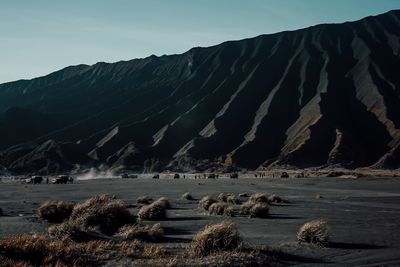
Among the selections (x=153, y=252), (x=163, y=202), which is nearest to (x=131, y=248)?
(x=153, y=252)

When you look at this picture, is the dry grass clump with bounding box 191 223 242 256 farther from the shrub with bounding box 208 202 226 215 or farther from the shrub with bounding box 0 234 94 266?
the shrub with bounding box 208 202 226 215

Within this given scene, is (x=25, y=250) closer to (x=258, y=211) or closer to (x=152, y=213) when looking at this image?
(x=152, y=213)

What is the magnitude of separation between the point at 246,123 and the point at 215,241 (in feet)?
452

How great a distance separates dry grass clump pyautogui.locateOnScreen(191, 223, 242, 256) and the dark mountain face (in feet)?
347

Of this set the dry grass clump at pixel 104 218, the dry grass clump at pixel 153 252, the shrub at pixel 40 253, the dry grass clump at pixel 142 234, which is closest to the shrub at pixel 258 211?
the dry grass clump at pixel 104 218

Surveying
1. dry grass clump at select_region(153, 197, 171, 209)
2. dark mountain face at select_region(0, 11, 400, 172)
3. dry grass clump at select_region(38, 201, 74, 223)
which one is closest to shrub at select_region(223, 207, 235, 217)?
dry grass clump at select_region(153, 197, 171, 209)

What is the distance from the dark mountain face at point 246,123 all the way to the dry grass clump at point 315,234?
102455mm

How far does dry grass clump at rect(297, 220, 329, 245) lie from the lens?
17.8m

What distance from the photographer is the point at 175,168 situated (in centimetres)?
12875

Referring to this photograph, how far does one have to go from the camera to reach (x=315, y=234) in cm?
1814

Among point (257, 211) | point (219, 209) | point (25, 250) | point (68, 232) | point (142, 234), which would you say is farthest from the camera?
point (219, 209)

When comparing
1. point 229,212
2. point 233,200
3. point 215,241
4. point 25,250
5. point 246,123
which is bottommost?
point 233,200

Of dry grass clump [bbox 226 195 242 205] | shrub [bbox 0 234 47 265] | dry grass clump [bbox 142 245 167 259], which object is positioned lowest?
dry grass clump [bbox 226 195 242 205]

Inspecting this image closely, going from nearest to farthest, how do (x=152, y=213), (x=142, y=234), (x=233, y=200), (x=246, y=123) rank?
1. (x=142, y=234)
2. (x=152, y=213)
3. (x=233, y=200)
4. (x=246, y=123)
